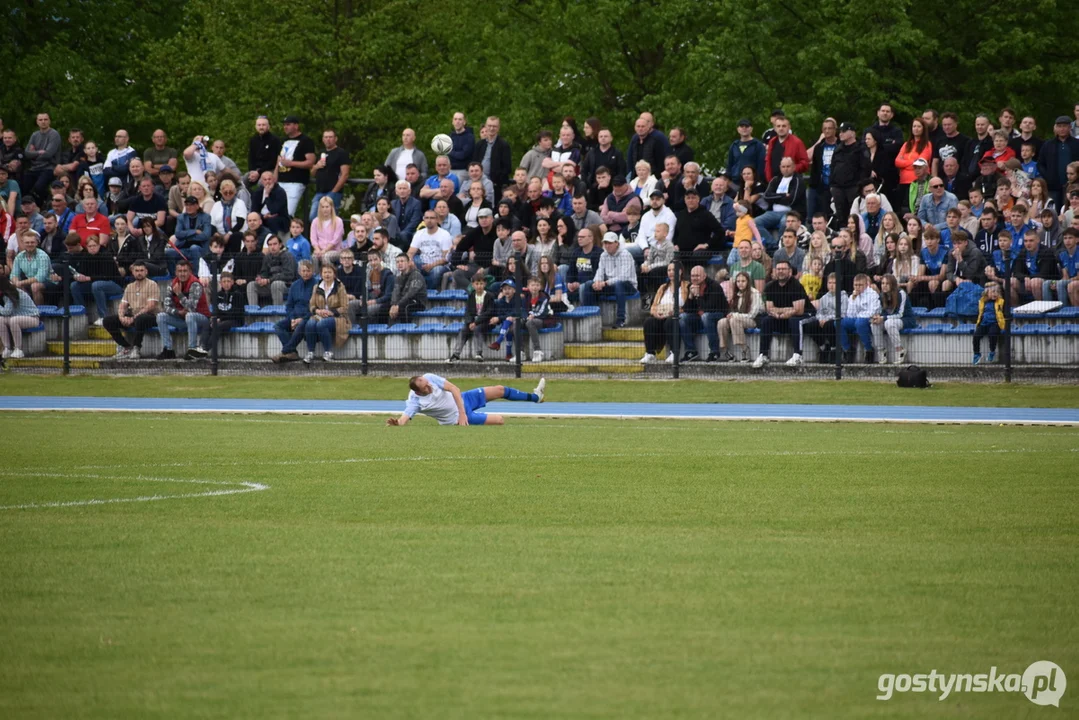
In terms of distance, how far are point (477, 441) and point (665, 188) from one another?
10.3 m

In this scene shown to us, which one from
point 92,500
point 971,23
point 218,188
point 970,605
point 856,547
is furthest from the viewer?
point 971,23

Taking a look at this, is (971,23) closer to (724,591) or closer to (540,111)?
(540,111)

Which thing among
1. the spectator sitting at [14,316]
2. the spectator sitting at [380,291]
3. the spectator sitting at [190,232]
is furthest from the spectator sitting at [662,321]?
the spectator sitting at [14,316]

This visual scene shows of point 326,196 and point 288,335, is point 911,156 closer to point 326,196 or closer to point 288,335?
point 326,196

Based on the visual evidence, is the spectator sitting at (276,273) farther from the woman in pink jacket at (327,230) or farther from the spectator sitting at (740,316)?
the spectator sitting at (740,316)

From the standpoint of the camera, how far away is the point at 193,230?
27.7 metres

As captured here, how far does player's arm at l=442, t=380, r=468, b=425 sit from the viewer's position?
59.1ft

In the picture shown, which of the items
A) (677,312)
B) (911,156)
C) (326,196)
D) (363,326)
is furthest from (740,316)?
(326,196)

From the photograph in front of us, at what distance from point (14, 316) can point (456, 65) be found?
17.2 meters

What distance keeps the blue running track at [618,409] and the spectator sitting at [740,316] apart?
2430mm

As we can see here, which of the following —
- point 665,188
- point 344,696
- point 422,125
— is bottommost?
point 344,696

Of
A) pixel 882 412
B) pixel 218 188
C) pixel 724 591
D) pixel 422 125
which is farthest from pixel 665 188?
pixel 724 591

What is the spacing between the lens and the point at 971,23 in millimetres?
34125

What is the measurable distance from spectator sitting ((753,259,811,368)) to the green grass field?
335 inches
